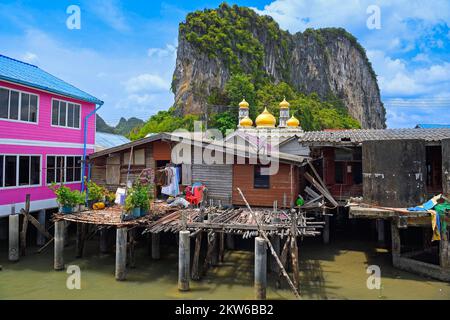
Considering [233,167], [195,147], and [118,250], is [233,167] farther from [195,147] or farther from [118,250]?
[118,250]

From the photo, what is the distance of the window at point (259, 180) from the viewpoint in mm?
16859

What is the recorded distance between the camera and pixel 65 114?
755 inches

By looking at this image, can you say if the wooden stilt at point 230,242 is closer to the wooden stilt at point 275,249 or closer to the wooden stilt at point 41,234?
the wooden stilt at point 275,249

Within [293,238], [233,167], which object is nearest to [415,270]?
[293,238]

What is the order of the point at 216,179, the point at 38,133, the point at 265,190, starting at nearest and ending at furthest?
the point at 265,190, the point at 38,133, the point at 216,179

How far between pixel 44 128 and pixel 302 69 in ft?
255

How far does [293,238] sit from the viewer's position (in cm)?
1198

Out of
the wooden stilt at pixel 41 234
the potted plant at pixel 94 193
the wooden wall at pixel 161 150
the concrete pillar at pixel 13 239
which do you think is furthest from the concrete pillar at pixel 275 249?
the wooden stilt at pixel 41 234

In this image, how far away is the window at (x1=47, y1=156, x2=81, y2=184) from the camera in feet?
59.9

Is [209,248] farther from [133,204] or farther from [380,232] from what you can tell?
[380,232]

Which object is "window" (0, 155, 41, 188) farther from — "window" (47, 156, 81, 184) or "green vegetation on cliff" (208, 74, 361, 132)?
"green vegetation on cliff" (208, 74, 361, 132)

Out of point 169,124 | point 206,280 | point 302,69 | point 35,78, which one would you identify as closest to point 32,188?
point 35,78

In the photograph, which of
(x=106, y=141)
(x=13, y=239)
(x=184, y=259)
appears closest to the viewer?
(x=184, y=259)
